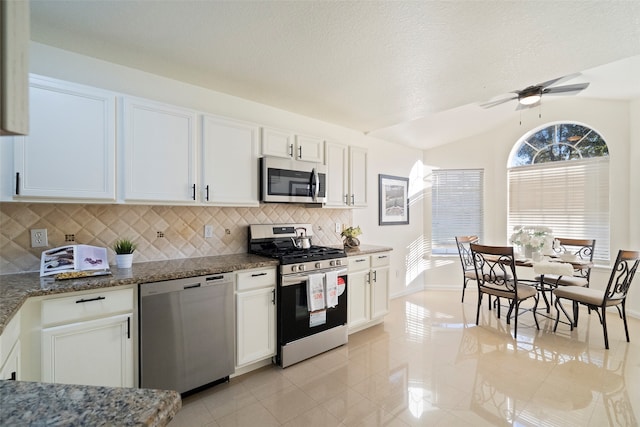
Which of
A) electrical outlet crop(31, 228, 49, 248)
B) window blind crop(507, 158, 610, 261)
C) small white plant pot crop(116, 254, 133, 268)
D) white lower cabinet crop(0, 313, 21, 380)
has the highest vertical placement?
window blind crop(507, 158, 610, 261)

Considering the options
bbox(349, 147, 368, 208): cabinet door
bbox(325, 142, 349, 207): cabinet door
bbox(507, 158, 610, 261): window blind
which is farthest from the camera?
bbox(507, 158, 610, 261): window blind

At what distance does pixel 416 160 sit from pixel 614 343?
3.50 m

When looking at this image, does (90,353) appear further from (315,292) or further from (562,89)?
(562,89)

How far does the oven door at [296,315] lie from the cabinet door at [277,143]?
1.22 metres

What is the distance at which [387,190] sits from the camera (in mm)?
4684

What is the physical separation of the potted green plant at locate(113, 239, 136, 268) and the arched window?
18.1ft

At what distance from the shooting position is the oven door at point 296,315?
2.62 metres

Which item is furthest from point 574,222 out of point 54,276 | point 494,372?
point 54,276

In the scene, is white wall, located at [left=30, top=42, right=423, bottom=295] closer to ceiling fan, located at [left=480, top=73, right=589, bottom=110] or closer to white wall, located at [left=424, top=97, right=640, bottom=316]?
white wall, located at [left=424, top=97, right=640, bottom=316]

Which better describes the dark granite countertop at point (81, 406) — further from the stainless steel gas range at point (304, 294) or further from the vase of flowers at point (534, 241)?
the vase of flowers at point (534, 241)

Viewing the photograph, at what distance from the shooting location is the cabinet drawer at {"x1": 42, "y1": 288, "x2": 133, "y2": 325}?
167 centimetres

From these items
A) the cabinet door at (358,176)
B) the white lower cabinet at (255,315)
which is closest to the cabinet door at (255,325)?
the white lower cabinet at (255,315)

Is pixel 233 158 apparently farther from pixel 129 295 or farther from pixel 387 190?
pixel 387 190

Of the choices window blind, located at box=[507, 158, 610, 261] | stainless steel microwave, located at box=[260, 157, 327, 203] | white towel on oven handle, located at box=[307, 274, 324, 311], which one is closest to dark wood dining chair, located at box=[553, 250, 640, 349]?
window blind, located at box=[507, 158, 610, 261]
